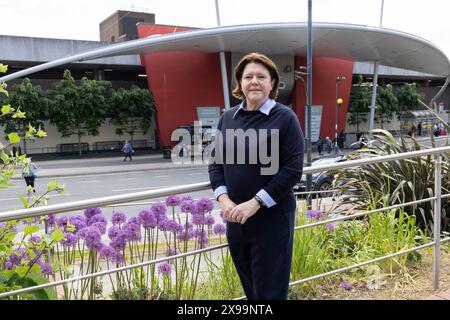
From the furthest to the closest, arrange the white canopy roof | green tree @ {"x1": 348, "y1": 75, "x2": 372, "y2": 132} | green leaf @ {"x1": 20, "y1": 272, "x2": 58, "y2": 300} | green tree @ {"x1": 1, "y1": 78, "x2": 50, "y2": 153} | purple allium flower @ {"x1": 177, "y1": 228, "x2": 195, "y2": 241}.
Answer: green tree @ {"x1": 348, "y1": 75, "x2": 372, "y2": 132}
green tree @ {"x1": 1, "y1": 78, "x2": 50, "y2": 153}
the white canopy roof
purple allium flower @ {"x1": 177, "y1": 228, "x2": 195, "y2": 241}
green leaf @ {"x1": 20, "y1": 272, "x2": 58, "y2": 300}

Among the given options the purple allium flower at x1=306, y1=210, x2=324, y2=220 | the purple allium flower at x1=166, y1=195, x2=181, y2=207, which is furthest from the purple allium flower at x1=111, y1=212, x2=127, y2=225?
the purple allium flower at x1=306, y1=210, x2=324, y2=220

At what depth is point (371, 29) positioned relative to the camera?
29.5m

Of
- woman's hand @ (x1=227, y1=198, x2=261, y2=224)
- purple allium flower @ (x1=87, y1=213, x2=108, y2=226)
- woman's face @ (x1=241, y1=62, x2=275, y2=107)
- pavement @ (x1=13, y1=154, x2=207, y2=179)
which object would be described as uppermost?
woman's face @ (x1=241, y1=62, x2=275, y2=107)

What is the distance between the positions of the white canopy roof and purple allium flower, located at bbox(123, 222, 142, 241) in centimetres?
1959

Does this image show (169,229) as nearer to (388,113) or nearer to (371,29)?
(371,29)

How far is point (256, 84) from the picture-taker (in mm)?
2113

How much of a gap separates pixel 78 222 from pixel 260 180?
1.35 m

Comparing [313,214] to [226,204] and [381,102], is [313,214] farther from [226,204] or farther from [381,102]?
[381,102]

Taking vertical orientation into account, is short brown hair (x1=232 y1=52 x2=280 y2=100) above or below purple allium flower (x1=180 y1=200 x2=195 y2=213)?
above

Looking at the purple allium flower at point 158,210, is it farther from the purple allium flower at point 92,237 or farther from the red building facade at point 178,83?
the red building facade at point 178,83

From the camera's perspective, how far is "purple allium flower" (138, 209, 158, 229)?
2.84 m

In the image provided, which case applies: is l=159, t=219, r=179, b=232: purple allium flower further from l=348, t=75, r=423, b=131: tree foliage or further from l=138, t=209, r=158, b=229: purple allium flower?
l=348, t=75, r=423, b=131: tree foliage
